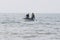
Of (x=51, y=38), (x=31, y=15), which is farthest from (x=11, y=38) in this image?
(x=31, y=15)

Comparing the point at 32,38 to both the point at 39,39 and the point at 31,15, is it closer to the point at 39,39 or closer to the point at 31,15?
the point at 39,39

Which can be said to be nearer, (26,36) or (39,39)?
(39,39)

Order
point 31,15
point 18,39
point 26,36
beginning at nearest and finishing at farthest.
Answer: point 18,39 < point 26,36 < point 31,15

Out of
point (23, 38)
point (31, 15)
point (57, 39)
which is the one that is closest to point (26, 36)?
point (23, 38)

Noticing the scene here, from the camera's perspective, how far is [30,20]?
5966 cm

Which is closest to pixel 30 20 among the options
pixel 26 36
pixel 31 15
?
pixel 31 15

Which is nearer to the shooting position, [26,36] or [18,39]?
[18,39]

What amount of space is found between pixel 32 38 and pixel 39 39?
50.0 inches

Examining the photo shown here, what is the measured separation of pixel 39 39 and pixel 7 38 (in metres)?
3.49

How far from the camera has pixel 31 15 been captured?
190 feet

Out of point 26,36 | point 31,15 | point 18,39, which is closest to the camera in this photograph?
point 18,39

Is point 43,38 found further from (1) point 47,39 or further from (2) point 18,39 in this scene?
(2) point 18,39

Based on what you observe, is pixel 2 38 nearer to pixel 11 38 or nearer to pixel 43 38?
pixel 11 38

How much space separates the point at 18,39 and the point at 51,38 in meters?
3.75
